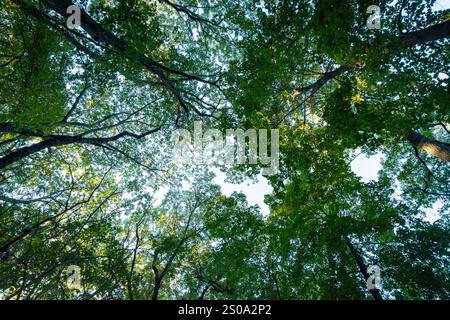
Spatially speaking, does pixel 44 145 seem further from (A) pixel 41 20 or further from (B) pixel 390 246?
(B) pixel 390 246

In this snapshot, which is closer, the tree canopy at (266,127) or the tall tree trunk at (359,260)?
the tree canopy at (266,127)

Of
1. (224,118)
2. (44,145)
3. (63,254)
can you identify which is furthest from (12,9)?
(63,254)

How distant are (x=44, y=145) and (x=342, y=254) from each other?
11.1 m

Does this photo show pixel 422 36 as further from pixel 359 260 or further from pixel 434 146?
pixel 359 260

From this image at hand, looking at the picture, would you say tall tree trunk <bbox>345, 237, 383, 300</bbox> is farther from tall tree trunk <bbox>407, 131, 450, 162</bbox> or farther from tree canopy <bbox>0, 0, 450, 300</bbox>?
tall tree trunk <bbox>407, 131, 450, 162</bbox>

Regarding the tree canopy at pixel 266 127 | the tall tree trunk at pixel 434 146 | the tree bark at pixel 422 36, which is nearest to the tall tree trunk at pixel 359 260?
the tree canopy at pixel 266 127

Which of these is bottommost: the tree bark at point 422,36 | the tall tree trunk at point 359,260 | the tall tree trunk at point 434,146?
the tall tree trunk at point 359,260

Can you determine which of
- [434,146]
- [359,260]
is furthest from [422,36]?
[359,260]

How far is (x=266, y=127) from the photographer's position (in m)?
9.26

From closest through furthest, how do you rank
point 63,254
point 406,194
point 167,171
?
point 63,254 < point 406,194 < point 167,171

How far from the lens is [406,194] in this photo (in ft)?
Answer: 41.0

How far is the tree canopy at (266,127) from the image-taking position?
695cm

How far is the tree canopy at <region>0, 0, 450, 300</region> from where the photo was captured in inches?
274

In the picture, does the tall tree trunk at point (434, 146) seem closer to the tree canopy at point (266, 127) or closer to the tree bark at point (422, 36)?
the tree canopy at point (266, 127)
